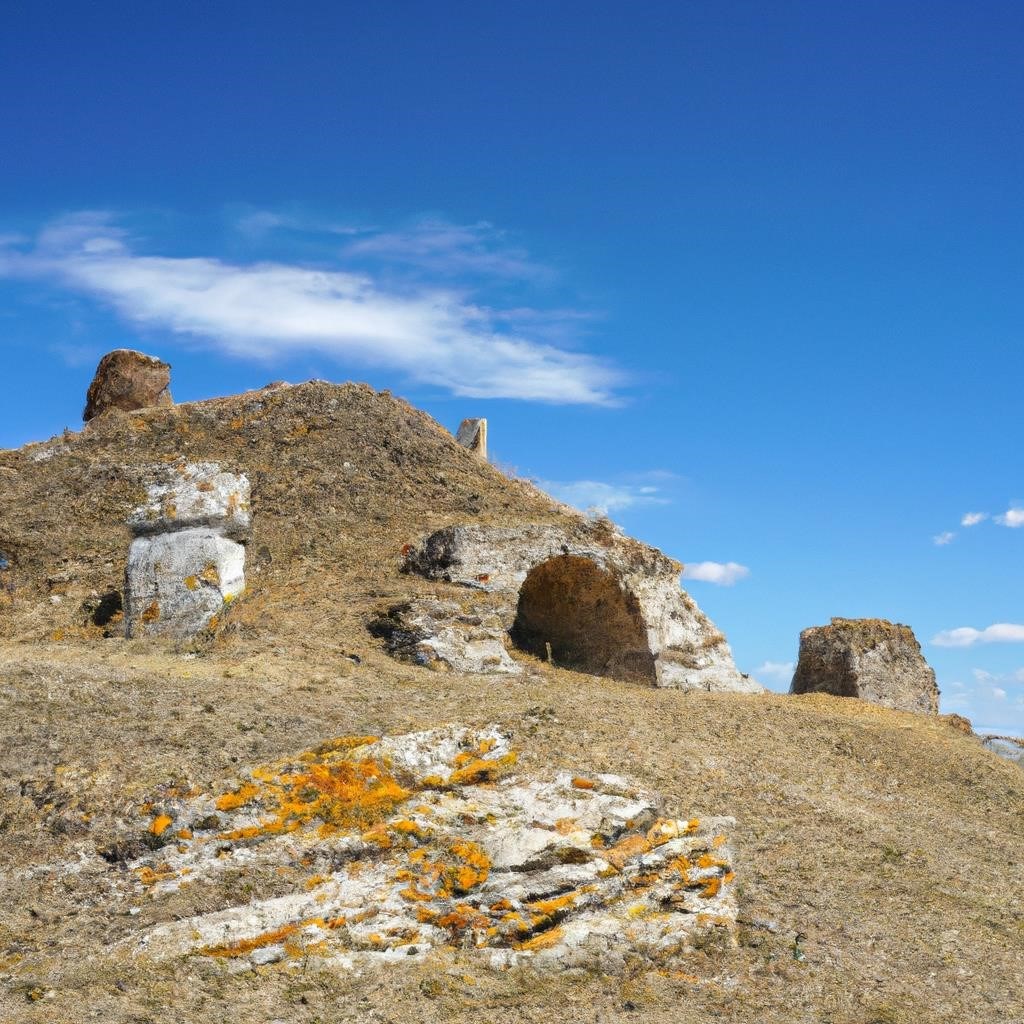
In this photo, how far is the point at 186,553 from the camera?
1235 cm

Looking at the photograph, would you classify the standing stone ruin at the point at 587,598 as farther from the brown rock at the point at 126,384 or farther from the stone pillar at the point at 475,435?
the brown rock at the point at 126,384

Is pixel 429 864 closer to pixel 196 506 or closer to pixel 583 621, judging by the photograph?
pixel 196 506

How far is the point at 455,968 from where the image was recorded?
6105mm

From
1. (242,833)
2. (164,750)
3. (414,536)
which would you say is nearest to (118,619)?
(414,536)

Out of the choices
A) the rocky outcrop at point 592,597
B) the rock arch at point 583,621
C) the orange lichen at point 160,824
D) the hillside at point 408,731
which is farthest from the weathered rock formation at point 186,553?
the orange lichen at point 160,824

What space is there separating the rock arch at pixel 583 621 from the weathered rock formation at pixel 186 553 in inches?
178

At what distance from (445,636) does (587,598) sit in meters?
4.03

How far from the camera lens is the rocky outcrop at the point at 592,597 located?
15188mm

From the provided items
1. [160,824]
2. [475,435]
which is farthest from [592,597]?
[160,824]

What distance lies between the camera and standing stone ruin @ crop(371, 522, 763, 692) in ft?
49.4

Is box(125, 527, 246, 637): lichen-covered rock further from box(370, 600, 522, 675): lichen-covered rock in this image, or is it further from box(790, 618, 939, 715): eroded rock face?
box(790, 618, 939, 715): eroded rock face

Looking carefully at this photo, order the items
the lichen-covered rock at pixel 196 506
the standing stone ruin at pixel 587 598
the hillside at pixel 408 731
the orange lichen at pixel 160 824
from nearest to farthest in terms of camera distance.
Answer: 1. the hillside at pixel 408 731
2. the orange lichen at pixel 160 824
3. the lichen-covered rock at pixel 196 506
4. the standing stone ruin at pixel 587 598

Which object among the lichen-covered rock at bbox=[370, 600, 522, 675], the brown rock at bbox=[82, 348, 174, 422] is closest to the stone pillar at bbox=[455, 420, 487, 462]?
the brown rock at bbox=[82, 348, 174, 422]

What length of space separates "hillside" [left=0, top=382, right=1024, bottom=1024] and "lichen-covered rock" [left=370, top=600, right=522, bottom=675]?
25 cm
